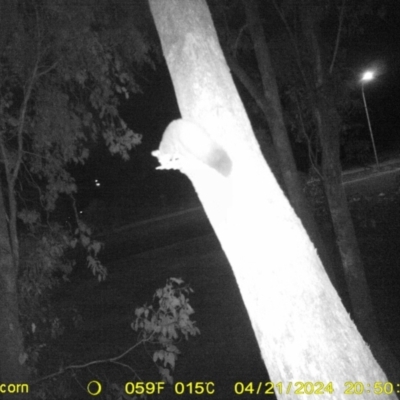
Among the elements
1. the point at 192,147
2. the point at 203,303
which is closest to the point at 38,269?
the point at 192,147

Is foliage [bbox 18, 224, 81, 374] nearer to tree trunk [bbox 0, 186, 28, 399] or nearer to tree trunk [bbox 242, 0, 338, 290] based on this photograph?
tree trunk [bbox 0, 186, 28, 399]

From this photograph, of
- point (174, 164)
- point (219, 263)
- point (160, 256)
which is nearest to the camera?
point (174, 164)

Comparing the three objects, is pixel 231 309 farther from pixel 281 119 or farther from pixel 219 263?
pixel 281 119

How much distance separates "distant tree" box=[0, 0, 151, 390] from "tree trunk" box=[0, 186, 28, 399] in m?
0.70

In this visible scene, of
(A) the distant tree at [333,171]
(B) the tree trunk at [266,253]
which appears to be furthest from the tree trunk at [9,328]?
(A) the distant tree at [333,171]

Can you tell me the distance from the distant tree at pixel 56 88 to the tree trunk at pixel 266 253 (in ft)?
12.7

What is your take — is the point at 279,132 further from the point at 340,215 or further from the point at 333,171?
the point at 340,215

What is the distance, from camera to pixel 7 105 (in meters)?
6.04

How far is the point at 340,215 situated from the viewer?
702cm

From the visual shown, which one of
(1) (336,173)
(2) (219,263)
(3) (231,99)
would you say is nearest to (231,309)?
(2) (219,263)

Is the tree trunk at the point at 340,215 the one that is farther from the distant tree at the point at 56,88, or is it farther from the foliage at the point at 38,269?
the foliage at the point at 38,269

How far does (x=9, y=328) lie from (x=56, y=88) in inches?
140

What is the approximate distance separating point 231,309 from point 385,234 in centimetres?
699

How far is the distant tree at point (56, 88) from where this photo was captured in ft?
19.5
